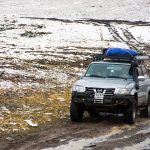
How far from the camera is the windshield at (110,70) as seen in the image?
15727 millimetres

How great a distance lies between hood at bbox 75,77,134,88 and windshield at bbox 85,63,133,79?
340 millimetres

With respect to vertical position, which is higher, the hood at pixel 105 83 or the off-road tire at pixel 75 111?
the hood at pixel 105 83

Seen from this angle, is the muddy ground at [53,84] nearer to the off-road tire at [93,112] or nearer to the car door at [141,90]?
the off-road tire at [93,112]

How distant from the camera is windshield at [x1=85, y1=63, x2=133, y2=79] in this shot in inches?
619

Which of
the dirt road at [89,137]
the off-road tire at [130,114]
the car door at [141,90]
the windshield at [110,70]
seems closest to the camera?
Result: the dirt road at [89,137]

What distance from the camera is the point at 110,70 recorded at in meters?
15.9

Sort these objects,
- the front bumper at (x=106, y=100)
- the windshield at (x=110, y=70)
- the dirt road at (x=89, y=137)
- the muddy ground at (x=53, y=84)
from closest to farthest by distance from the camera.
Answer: the dirt road at (x=89, y=137)
the muddy ground at (x=53, y=84)
the front bumper at (x=106, y=100)
the windshield at (x=110, y=70)

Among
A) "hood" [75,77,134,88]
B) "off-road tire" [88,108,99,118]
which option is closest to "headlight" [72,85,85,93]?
"hood" [75,77,134,88]

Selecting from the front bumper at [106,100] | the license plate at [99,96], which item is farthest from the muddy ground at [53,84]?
the license plate at [99,96]

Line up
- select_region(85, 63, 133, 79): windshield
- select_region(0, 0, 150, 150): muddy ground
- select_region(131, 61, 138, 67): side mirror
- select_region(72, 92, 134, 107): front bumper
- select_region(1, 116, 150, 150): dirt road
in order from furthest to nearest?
select_region(131, 61, 138, 67): side mirror, select_region(85, 63, 133, 79): windshield, select_region(72, 92, 134, 107): front bumper, select_region(0, 0, 150, 150): muddy ground, select_region(1, 116, 150, 150): dirt road

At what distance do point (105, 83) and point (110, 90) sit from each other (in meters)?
0.33

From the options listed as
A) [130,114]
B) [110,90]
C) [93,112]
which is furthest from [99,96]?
[93,112]

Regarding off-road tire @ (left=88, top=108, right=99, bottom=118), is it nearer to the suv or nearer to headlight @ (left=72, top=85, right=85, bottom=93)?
the suv

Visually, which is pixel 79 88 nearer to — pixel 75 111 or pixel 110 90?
pixel 75 111
